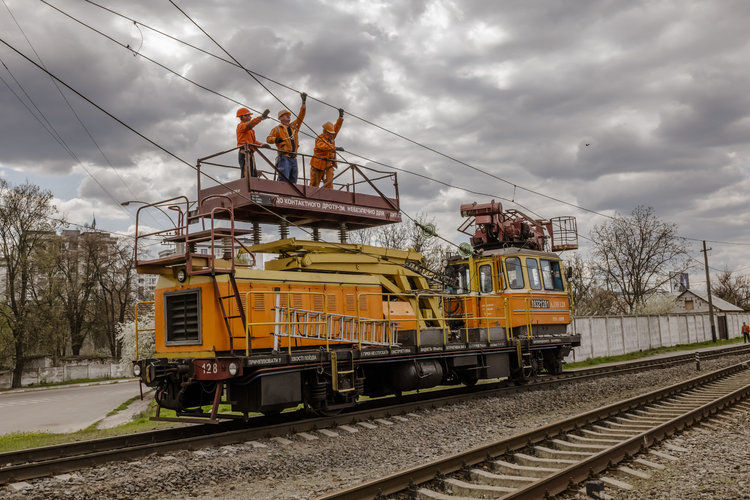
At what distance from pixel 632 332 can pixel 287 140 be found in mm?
28396

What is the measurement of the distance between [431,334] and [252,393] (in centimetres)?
441

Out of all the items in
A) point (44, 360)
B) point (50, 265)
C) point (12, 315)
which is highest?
point (50, 265)

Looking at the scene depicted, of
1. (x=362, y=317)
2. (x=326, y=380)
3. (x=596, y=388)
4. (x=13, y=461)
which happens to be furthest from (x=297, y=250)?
(x=596, y=388)

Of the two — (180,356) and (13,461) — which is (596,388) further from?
(13,461)

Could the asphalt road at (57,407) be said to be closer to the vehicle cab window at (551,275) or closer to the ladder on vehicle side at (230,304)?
the ladder on vehicle side at (230,304)

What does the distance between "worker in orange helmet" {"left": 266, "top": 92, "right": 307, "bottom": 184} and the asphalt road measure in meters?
11.6

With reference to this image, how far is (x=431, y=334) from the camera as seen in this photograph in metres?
12.4

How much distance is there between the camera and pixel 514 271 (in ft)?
51.0

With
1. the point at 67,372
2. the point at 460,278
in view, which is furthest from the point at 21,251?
the point at 460,278

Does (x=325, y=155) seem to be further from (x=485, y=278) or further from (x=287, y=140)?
(x=485, y=278)

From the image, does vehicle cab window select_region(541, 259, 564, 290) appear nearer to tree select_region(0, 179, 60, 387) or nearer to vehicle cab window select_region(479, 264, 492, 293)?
vehicle cab window select_region(479, 264, 492, 293)

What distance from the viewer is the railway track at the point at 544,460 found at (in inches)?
244

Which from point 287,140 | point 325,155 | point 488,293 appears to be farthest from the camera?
point 488,293

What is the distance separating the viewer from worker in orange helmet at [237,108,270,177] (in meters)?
10.6
